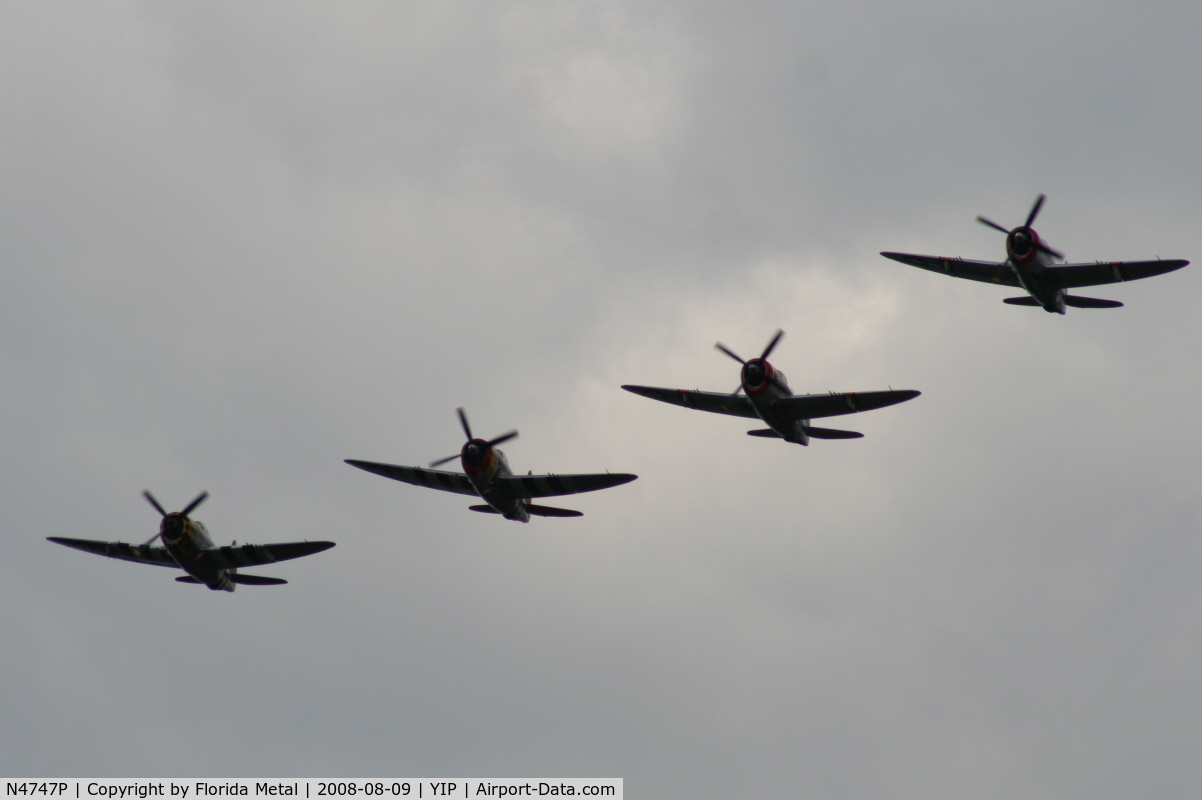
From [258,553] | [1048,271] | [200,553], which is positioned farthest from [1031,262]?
[200,553]

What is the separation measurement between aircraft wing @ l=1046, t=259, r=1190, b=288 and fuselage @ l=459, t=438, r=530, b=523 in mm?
27164

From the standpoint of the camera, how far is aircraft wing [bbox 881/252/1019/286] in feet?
210

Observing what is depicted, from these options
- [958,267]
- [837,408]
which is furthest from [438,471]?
[958,267]

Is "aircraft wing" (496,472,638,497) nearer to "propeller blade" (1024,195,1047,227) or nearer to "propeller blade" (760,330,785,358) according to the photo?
"propeller blade" (760,330,785,358)

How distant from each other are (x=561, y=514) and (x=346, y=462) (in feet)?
35.1

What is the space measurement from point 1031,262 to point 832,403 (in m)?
12.4

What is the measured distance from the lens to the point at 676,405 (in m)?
63.8

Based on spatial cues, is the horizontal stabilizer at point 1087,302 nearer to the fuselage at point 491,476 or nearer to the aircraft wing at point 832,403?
the aircraft wing at point 832,403

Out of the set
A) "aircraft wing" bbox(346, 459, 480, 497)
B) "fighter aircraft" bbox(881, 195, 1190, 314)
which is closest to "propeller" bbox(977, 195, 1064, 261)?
"fighter aircraft" bbox(881, 195, 1190, 314)

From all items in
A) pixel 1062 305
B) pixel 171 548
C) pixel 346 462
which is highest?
pixel 1062 305

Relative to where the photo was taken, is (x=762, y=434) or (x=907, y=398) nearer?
(x=907, y=398)

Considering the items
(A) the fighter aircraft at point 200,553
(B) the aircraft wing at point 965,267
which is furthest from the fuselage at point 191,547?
(B) the aircraft wing at point 965,267

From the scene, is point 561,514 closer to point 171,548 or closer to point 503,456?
point 503,456

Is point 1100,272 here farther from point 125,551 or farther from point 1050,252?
point 125,551
